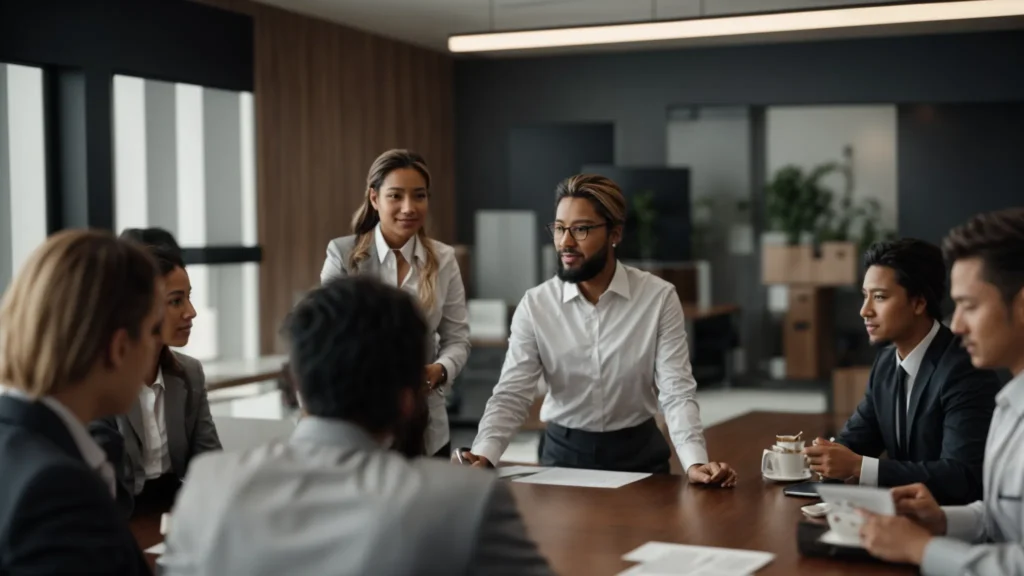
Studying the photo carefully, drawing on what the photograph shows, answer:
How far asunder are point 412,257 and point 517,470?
3.14ft

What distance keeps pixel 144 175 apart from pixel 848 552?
20.9 ft

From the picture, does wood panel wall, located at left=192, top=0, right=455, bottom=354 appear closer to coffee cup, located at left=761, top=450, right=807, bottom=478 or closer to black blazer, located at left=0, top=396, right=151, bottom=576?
coffee cup, located at left=761, top=450, right=807, bottom=478

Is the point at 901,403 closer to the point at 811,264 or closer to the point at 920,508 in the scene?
the point at 920,508

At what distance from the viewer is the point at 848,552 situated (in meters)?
2.29

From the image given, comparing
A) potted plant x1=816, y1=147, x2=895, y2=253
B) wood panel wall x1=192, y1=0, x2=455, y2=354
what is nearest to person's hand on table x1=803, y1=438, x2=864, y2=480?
wood panel wall x1=192, y1=0, x2=455, y2=354

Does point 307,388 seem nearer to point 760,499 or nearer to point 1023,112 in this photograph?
point 760,499

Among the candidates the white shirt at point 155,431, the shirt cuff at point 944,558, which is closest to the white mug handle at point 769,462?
the shirt cuff at point 944,558

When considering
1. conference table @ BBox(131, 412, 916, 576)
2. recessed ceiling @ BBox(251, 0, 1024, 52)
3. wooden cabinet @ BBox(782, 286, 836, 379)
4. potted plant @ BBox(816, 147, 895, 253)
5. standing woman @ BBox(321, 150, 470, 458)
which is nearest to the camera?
conference table @ BBox(131, 412, 916, 576)

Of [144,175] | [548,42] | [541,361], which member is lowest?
[541,361]

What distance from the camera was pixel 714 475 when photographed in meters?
3.07

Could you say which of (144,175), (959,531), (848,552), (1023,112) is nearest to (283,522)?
(848,552)

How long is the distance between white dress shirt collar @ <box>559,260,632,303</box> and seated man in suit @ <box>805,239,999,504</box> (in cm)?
73

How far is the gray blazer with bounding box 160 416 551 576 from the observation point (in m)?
1.50

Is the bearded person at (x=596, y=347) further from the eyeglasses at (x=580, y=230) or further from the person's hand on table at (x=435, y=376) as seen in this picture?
the person's hand on table at (x=435, y=376)
